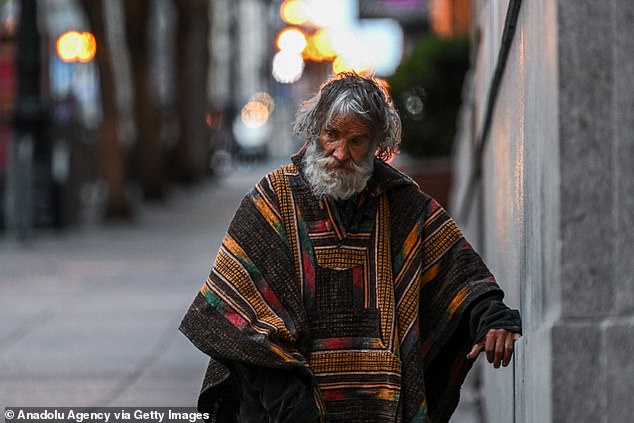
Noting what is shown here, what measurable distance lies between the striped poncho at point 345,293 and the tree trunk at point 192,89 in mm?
28255

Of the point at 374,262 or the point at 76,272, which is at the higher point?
the point at 374,262

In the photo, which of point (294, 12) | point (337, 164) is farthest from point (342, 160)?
point (294, 12)

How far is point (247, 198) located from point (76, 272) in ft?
36.7

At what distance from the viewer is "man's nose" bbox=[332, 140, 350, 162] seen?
4.16 m

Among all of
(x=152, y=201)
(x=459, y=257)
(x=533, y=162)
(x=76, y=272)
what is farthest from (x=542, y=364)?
(x=152, y=201)

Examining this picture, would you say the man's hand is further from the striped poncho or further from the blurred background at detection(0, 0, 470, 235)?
the blurred background at detection(0, 0, 470, 235)

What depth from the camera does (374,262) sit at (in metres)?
4.23

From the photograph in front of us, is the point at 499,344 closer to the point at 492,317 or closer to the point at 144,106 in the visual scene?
the point at 492,317

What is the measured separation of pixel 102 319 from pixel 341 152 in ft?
24.3

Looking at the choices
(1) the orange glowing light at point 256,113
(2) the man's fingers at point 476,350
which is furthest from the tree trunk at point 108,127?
(1) the orange glowing light at point 256,113

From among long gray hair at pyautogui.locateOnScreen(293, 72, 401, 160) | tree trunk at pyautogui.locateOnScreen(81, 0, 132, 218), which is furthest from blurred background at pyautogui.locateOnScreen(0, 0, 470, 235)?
long gray hair at pyautogui.locateOnScreen(293, 72, 401, 160)

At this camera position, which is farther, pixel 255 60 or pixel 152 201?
pixel 255 60

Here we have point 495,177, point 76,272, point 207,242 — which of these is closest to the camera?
point 495,177

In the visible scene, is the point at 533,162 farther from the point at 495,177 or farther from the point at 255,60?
the point at 255,60
